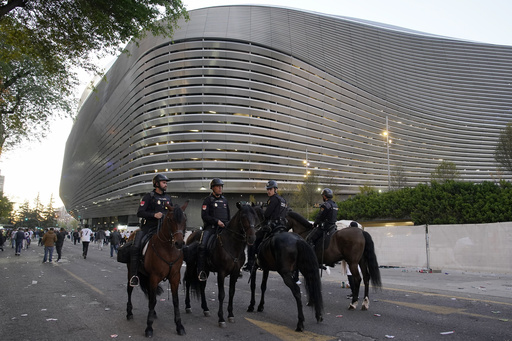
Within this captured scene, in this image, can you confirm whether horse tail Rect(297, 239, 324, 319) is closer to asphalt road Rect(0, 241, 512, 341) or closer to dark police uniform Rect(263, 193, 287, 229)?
asphalt road Rect(0, 241, 512, 341)

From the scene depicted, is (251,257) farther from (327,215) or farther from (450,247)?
(450,247)

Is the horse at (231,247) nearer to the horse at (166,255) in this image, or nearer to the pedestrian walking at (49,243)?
the horse at (166,255)

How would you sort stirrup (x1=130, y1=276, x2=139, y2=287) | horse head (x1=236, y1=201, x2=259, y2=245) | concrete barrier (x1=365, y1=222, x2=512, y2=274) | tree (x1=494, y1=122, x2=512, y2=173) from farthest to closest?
tree (x1=494, y1=122, x2=512, y2=173) < concrete barrier (x1=365, y1=222, x2=512, y2=274) < horse head (x1=236, y1=201, x2=259, y2=245) < stirrup (x1=130, y1=276, x2=139, y2=287)

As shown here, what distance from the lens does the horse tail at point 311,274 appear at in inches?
229

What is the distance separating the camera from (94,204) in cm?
9600

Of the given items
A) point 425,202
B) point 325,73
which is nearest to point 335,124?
point 325,73

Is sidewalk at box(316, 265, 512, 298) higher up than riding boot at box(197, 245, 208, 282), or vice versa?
riding boot at box(197, 245, 208, 282)

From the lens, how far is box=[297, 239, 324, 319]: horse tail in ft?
19.1

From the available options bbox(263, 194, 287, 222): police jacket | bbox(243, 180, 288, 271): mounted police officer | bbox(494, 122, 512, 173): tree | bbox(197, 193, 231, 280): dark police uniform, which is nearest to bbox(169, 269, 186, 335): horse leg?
bbox(197, 193, 231, 280): dark police uniform

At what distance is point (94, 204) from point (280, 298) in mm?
99711

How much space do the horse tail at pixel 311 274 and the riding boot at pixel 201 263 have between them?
1.96m

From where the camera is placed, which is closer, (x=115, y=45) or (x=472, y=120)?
(x=115, y=45)

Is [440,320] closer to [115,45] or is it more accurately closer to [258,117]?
[115,45]

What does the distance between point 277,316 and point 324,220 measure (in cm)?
257
